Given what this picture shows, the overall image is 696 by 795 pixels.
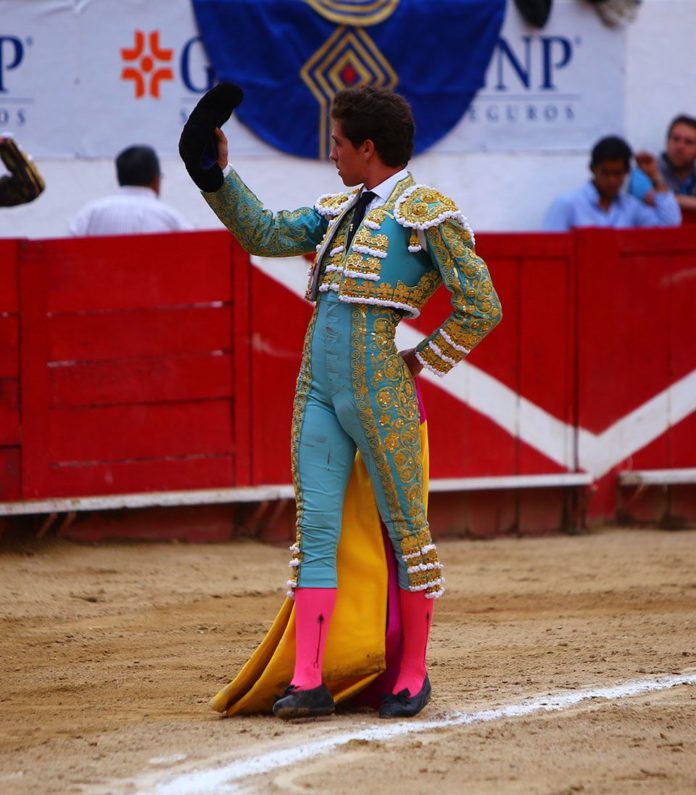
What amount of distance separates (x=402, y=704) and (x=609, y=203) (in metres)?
4.58

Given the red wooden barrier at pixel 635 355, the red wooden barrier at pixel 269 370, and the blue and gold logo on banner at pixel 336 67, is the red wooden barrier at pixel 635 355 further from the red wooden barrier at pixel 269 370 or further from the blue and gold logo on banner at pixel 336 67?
the blue and gold logo on banner at pixel 336 67

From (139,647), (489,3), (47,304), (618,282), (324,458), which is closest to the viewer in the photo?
(324,458)

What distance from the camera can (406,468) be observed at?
3791 mm

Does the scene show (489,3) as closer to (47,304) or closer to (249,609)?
(47,304)

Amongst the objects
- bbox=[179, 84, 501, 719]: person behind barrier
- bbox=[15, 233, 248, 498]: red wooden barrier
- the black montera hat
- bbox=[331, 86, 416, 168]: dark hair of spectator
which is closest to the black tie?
bbox=[179, 84, 501, 719]: person behind barrier

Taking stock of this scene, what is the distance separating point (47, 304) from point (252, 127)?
2237mm

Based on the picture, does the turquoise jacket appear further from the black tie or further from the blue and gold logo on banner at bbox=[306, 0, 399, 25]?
the blue and gold logo on banner at bbox=[306, 0, 399, 25]

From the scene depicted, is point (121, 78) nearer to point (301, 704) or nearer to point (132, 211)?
point (132, 211)

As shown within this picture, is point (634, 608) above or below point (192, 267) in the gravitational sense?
below

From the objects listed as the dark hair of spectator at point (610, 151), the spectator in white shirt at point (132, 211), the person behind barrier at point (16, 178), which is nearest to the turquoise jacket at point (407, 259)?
the person behind barrier at point (16, 178)

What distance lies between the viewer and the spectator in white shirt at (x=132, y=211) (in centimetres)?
665

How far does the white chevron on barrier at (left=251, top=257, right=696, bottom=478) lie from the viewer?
6.64 meters

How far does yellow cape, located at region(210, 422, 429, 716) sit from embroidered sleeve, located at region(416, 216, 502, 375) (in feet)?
0.87

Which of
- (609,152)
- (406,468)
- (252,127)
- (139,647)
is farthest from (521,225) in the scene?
(406,468)
